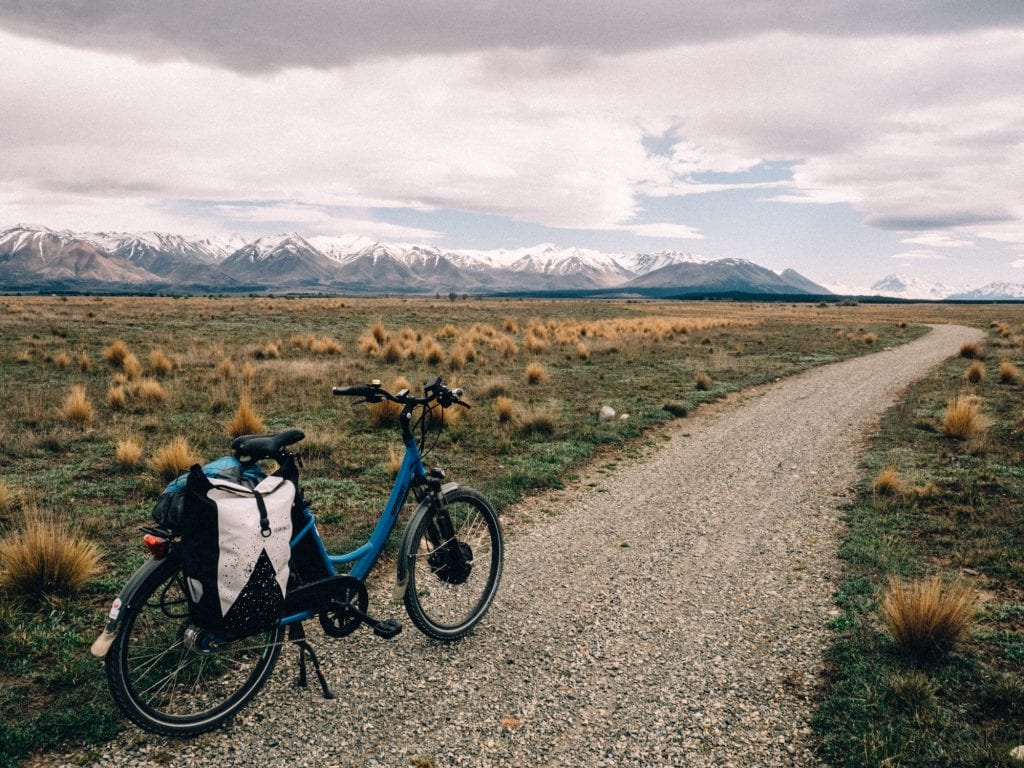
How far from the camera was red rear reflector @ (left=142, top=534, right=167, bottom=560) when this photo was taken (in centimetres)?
333

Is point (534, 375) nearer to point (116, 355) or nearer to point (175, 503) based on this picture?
point (116, 355)

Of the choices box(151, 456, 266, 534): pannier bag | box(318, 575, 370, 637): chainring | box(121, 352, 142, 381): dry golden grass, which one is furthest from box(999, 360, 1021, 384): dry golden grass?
box(121, 352, 142, 381): dry golden grass

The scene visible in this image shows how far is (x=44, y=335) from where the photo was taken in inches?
1040

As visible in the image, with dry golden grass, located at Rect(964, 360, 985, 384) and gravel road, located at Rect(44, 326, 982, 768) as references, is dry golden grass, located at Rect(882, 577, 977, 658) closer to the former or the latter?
gravel road, located at Rect(44, 326, 982, 768)

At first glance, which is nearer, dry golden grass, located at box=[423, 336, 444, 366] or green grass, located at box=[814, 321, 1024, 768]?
green grass, located at box=[814, 321, 1024, 768]

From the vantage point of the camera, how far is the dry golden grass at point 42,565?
5.14m

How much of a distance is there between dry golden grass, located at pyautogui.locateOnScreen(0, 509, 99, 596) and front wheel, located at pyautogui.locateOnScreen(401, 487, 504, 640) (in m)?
3.25

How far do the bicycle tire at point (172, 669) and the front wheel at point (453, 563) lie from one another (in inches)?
48.2

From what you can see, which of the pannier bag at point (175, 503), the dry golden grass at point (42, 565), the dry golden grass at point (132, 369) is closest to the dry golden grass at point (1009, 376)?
the pannier bag at point (175, 503)

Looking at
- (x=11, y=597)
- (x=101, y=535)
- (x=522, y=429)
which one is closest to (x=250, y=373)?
(x=522, y=429)

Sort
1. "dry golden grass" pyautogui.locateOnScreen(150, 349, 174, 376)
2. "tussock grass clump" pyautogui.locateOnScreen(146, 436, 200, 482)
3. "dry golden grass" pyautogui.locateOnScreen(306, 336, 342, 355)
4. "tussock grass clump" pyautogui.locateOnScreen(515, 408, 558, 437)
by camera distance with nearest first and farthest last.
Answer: "tussock grass clump" pyautogui.locateOnScreen(146, 436, 200, 482) → "tussock grass clump" pyautogui.locateOnScreen(515, 408, 558, 437) → "dry golden grass" pyautogui.locateOnScreen(150, 349, 174, 376) → "dry golden grass" pyautogui.locateOnScreen(306, 336, 342, 355)

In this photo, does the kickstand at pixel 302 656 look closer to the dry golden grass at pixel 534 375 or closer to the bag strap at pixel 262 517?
the bag strap at pixel 262 517

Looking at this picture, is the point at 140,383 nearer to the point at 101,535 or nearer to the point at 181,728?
the point at 101,535

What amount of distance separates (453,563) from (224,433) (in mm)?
8146
